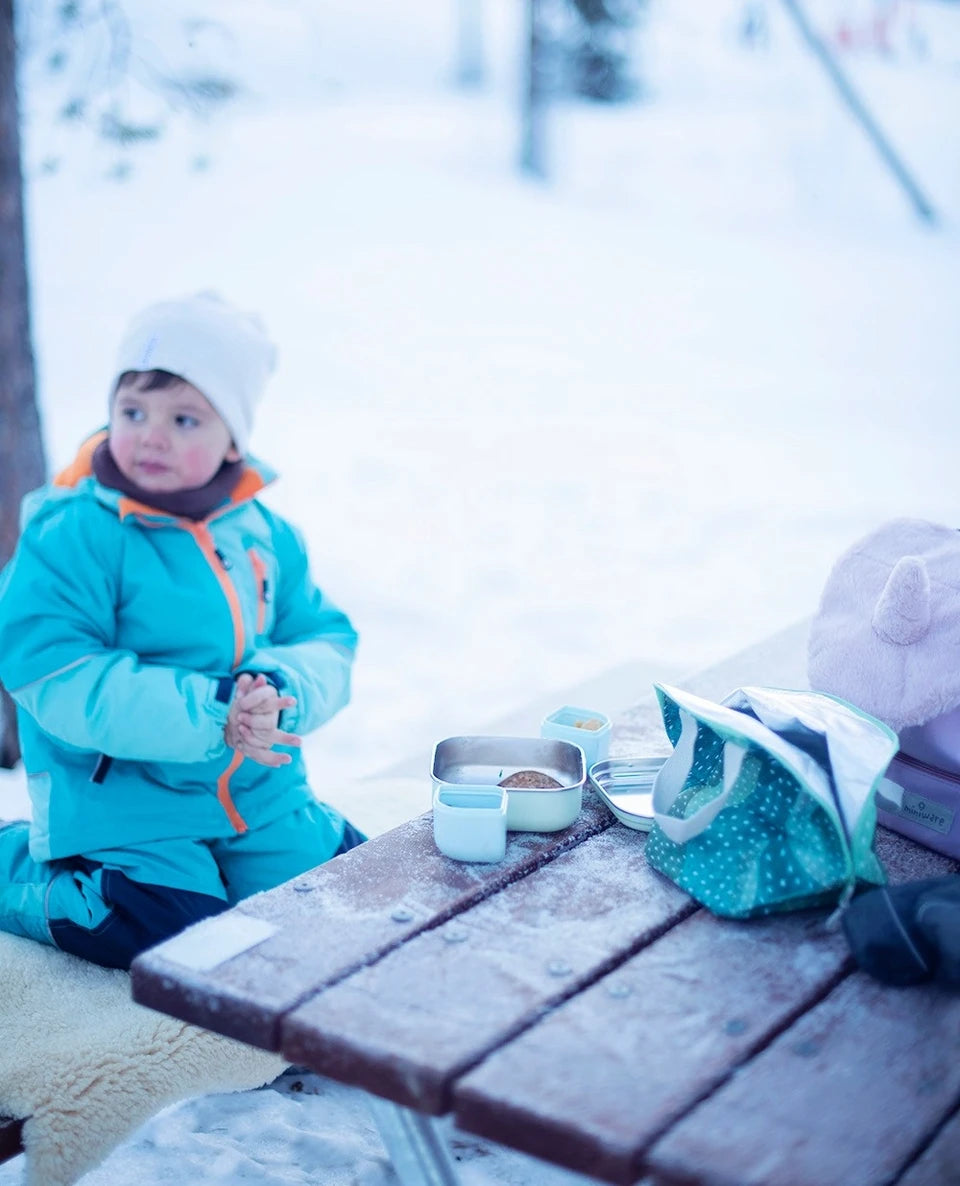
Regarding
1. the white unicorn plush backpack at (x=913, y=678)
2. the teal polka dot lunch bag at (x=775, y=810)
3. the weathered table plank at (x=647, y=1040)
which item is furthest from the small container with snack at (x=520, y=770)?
the white unicorn plush backpack at (x=913, y=678)

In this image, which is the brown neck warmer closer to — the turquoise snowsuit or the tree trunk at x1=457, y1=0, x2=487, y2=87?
the turquoise snowsuit

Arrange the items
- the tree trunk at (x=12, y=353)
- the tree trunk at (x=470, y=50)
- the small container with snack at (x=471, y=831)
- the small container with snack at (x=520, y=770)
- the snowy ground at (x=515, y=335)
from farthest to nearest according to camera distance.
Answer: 1. the tree trunk at (x=470, y=50)
2. the snowy ground at (x=515, y=335)
3. the tree trunk at (x=12, y=353)
4. the small container with snack at (x=520, y=770)
5. the small container with snack at (x=471, y=831)

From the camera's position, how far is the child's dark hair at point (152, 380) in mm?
2494

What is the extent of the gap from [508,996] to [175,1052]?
2.63ft

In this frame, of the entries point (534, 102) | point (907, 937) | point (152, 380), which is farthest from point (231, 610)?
point (534, 102)

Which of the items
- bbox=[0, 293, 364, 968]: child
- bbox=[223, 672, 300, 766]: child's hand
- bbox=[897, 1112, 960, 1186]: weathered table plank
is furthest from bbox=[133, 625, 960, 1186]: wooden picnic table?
bbox=[0, 293, 364, 968]: child

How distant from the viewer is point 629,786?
6.99 ft

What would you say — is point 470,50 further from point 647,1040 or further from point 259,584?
point 647,1040

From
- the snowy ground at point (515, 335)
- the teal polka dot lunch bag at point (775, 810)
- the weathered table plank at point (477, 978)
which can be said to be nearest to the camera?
the weathered table plank at point (477, 978)

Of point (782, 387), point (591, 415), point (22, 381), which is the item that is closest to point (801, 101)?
point (782, 387)

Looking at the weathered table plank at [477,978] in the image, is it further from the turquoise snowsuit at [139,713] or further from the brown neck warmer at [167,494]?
the brown neck warmer at [167,494]

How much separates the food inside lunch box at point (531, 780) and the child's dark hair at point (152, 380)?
104 cm

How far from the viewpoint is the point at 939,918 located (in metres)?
1.55

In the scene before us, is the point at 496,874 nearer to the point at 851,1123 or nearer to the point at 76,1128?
the point at 851,1123
